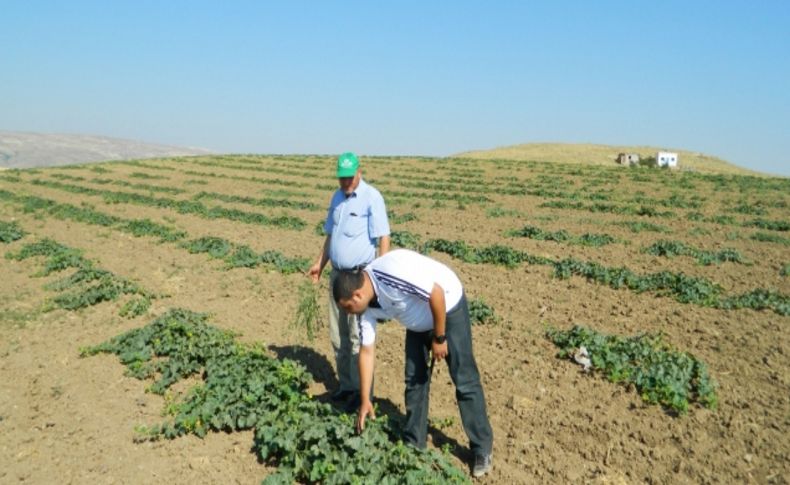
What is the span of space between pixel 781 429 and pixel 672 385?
928 mm

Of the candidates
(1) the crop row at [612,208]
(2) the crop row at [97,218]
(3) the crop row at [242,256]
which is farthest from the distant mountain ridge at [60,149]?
(3) the crop row at [242,256]

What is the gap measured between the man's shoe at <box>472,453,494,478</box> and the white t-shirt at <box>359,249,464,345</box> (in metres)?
1.20

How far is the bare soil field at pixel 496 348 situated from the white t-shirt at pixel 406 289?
150 centimetres

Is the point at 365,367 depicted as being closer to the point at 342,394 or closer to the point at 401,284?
the point at 401,284

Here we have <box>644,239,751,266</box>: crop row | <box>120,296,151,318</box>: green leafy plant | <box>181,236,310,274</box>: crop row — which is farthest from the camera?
<box>644,239,751,266</box>: crop row

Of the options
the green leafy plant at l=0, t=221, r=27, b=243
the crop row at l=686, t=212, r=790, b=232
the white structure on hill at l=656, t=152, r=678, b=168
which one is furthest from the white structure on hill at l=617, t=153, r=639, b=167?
the green leafy plant at l=0, t=221, r=27, b=243

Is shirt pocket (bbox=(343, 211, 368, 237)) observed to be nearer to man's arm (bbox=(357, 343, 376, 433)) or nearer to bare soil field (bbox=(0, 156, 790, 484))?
man's arm (bbox=(357, 343, 376, 433))

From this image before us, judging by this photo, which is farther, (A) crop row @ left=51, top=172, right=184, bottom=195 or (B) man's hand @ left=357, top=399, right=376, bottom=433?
(A) crop row @ left=51, top=172, right=184, bottom=195

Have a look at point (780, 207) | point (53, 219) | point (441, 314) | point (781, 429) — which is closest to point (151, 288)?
→ point (441, 314)

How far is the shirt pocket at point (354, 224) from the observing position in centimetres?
500

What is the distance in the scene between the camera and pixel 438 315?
3789mm

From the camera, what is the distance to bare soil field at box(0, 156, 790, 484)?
477 centimetres

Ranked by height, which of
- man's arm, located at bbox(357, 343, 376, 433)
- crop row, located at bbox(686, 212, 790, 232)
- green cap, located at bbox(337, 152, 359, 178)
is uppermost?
green cap, located at bbox(337, 152, 359, 178)

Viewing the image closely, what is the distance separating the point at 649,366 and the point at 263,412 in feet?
13.0
